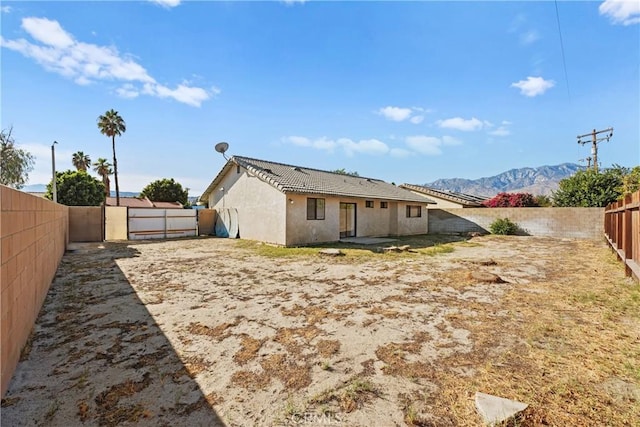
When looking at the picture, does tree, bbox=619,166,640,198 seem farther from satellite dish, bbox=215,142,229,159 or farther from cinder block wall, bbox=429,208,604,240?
satellite dish, bbox=215,142,229,159

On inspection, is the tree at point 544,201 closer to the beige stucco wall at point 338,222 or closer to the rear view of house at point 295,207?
the beige stucco wall at point 338,222

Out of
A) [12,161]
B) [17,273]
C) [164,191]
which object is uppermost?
[12,161]

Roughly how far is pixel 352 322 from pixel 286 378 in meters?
1.65

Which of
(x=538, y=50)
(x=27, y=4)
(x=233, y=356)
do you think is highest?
(x=538, y=50)

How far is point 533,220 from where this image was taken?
17.8 m

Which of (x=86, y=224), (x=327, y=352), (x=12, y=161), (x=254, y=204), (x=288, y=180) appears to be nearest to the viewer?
(x=327, y=352)

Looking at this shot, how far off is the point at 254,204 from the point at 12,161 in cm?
2448

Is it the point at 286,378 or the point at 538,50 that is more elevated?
the point at 538,50

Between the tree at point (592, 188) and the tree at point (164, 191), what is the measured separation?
38.9 metres

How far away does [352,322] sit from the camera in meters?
4.22

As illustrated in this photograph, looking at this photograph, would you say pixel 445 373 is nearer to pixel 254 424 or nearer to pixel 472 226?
pixel 254 424

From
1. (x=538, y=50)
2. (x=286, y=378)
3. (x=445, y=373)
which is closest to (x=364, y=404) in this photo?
(x=286, y=378)

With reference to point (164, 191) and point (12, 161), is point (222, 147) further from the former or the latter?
point (164, 191)

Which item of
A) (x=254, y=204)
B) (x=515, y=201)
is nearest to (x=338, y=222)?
(x=254, y=204)
